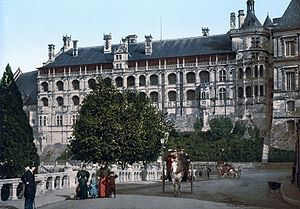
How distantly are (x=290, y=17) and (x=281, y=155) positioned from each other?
38.6 feet

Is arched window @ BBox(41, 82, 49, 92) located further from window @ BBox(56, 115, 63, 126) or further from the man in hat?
the man in hat

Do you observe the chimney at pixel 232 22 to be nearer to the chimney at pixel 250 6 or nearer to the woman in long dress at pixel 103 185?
the chimney at pixel 250 6

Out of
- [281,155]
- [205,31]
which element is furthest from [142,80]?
[281,155]

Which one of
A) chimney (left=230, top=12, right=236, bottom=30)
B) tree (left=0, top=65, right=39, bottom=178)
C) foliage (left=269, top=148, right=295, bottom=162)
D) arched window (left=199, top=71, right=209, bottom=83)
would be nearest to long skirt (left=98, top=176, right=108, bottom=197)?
tree (left=0, top=65, right=39, bottom=178)

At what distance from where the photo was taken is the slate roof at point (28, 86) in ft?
235

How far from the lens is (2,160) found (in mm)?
27969

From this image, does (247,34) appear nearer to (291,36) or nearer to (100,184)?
(291,36)

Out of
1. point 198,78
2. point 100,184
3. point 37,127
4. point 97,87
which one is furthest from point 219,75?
point 100,184

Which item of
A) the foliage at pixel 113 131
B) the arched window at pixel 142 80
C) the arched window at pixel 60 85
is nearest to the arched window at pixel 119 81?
the arched window at pixel 142 80

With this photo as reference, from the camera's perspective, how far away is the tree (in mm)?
29402

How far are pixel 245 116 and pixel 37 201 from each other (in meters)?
45.4

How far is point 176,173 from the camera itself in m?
16.6

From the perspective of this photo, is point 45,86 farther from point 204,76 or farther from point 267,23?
point 267,23

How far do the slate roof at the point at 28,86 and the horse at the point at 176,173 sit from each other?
55956mm
